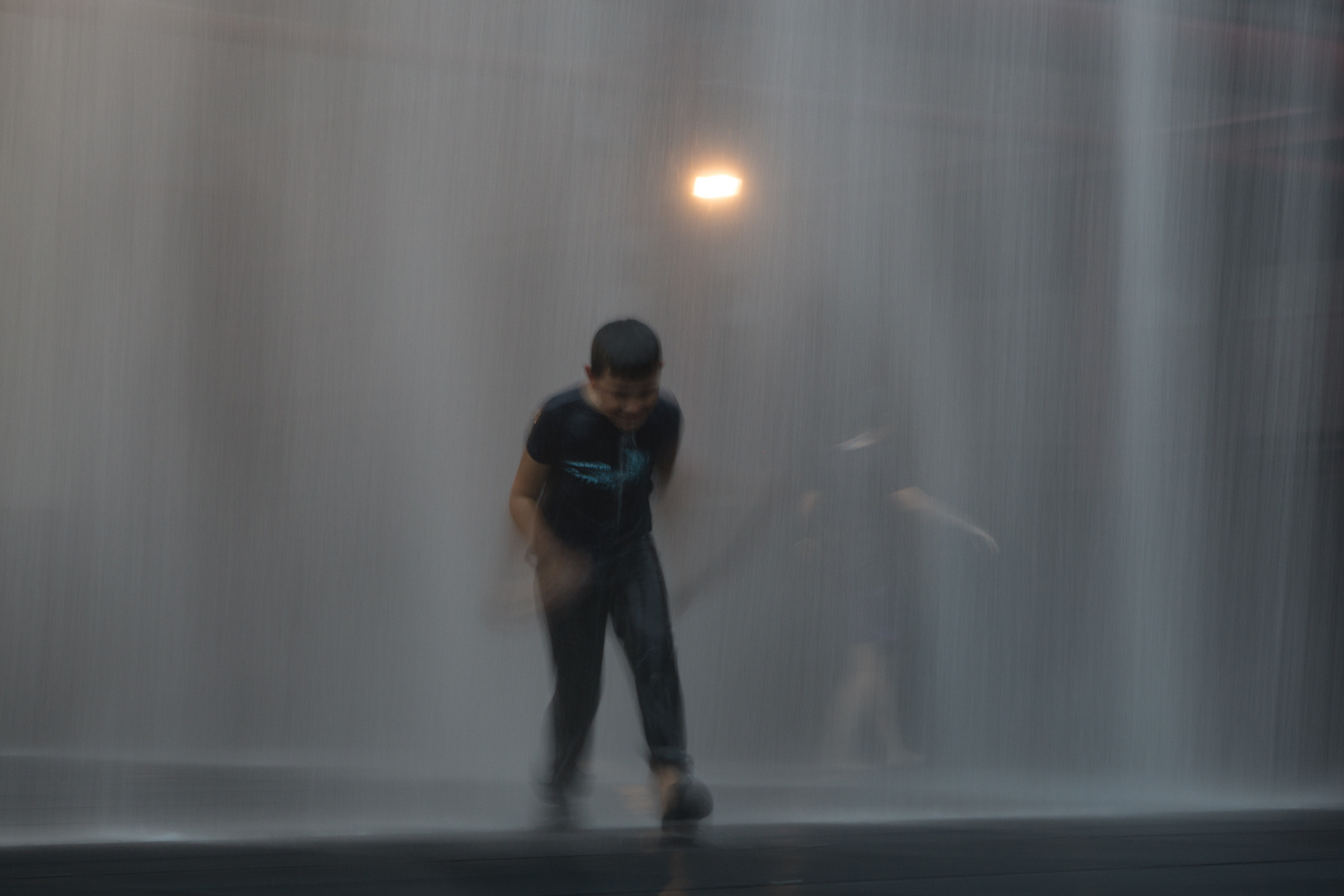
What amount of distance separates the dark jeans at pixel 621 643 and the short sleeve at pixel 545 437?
1.02ft

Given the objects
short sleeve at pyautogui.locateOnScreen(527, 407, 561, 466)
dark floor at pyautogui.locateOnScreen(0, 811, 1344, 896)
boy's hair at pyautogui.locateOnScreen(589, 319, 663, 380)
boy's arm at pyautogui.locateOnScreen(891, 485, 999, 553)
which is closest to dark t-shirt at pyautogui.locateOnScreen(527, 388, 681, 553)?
short sleeve at pyautogui.locateOnScreen(527, 407, 561, 466)

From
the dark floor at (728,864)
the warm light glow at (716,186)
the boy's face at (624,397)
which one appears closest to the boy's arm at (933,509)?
the warm light glow at (716,186)

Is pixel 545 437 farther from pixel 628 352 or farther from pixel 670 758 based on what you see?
pixel 670 758

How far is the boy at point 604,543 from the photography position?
3.55m

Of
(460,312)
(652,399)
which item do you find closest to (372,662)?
(460,312)

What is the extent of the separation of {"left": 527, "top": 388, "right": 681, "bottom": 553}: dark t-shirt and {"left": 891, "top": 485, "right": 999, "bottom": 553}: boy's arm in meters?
2.40

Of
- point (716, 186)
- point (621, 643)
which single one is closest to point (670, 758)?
point (621, 643)

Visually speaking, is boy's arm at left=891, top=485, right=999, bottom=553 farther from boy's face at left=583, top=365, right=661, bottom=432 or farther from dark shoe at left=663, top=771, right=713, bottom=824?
boy's face at left=583, top=365, right=661, bottom=432

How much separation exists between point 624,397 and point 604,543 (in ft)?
1.46

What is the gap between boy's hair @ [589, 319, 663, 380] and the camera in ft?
11.4

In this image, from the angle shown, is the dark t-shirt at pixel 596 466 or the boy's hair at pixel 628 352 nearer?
the boy's hair at pixel 628 352

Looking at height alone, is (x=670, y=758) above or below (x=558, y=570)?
below

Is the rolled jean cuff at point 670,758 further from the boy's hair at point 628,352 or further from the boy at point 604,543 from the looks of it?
the boy's hair at point 628,352

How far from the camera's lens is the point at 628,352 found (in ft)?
11.4
